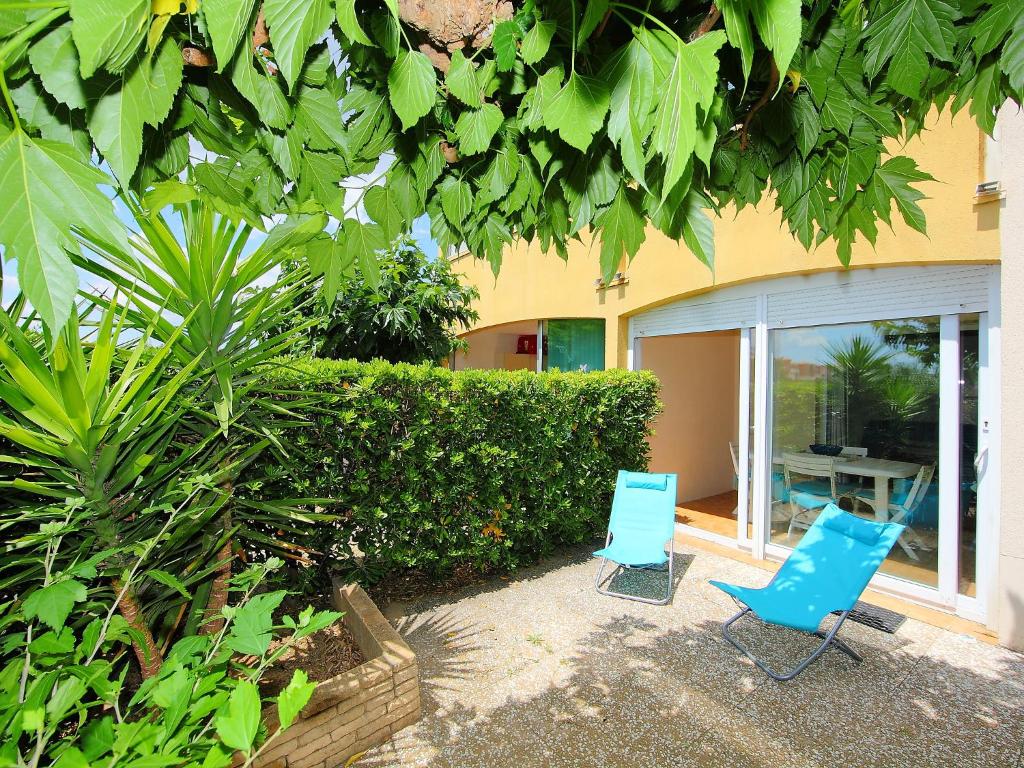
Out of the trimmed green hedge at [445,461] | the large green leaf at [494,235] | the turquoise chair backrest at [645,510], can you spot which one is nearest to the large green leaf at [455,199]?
the large green leaf at [494,235]

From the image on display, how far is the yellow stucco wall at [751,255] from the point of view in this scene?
391 centimetres

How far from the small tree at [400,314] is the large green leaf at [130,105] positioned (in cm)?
487

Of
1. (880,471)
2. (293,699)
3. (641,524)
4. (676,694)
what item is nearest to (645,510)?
(641,524)

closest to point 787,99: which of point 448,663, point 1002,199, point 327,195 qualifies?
point 327,195

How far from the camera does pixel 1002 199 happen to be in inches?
145

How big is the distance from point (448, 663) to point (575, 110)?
3505 millimetres

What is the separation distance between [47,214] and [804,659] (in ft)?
14.6

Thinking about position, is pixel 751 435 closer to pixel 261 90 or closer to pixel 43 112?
pixel 261 90

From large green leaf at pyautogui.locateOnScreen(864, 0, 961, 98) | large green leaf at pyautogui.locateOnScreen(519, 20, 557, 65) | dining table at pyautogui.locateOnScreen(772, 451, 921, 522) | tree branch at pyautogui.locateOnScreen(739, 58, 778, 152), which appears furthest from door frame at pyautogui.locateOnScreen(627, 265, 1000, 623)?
large green leaf at pyautogui.locateOnScreen(519, 20, 557, 65)

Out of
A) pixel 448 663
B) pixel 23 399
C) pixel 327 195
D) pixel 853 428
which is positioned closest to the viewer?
pixel 327 195

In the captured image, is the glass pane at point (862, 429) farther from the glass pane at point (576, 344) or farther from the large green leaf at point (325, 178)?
the large green leaf at point (325, 178)

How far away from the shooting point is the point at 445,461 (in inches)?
169

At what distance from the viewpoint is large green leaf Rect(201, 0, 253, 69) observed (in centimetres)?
58

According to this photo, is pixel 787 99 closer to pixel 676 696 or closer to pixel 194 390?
pixel 194 390
